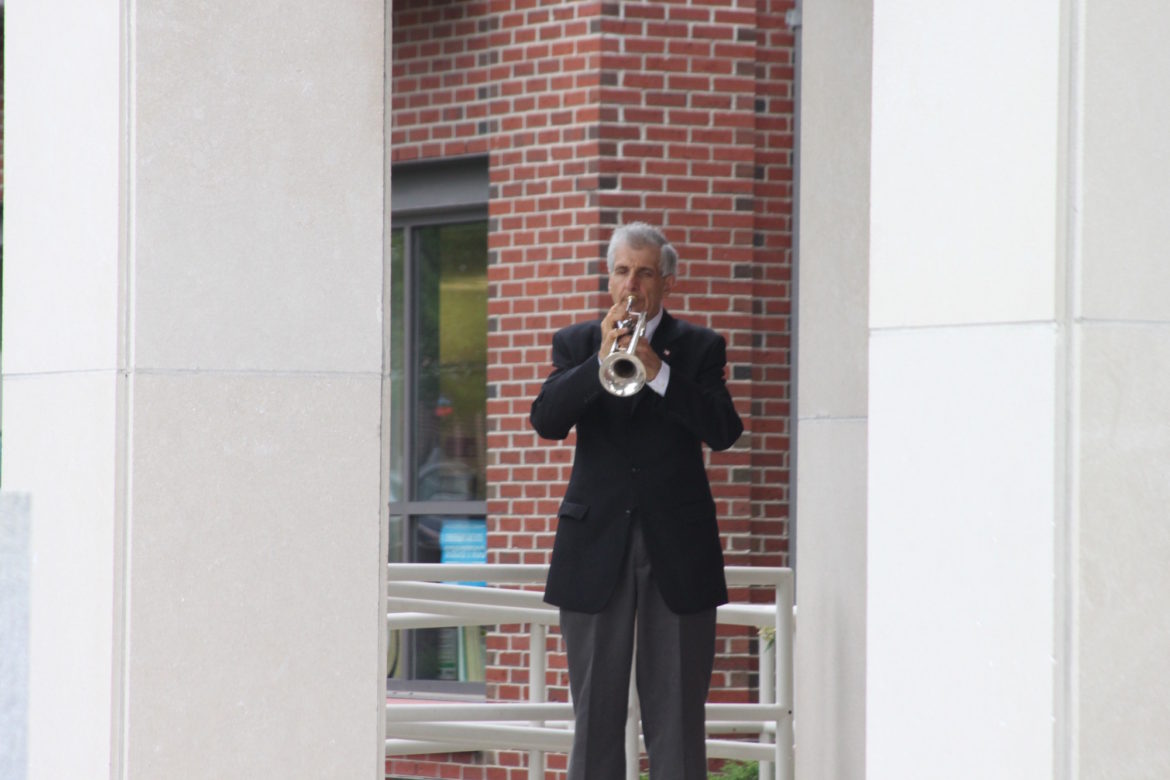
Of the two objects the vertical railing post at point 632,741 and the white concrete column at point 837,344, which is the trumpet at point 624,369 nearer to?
the white concrete column at point 837,344

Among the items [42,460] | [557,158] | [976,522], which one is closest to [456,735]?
[42,460]

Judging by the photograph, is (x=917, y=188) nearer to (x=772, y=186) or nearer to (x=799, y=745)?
(x=799, y=745)

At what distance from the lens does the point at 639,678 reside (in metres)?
5.05

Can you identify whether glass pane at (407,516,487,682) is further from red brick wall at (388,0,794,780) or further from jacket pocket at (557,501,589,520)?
jacket pocket at (557,501,589,520)

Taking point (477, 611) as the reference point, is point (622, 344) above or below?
above

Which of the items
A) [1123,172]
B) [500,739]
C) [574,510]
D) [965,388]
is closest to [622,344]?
[574,510]

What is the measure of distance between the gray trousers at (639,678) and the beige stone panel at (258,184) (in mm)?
1327

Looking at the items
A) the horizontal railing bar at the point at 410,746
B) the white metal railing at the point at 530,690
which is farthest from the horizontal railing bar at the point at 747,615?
the horizontal railing bar at the point at 410,746

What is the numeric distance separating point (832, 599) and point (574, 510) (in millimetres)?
937

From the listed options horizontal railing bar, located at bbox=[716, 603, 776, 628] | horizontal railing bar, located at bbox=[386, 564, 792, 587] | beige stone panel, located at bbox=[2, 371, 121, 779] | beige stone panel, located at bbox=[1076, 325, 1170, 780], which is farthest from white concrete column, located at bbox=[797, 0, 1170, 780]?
horizontal railing bar, located at bbox=[716, 603, 776, 628]

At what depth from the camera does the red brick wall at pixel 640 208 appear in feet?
27.6

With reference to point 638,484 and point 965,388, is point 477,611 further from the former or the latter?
point 965,388

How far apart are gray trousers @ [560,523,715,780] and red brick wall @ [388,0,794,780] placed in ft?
10.8

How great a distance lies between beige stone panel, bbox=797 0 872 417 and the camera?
211 inches
